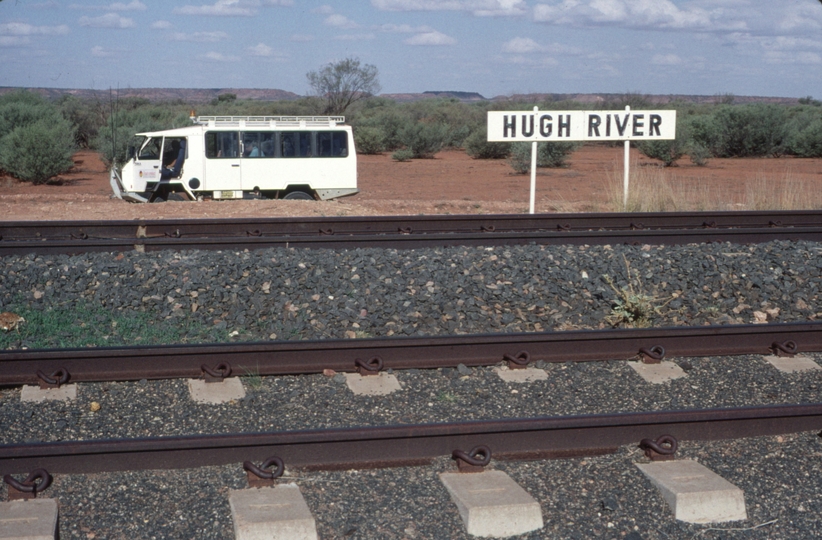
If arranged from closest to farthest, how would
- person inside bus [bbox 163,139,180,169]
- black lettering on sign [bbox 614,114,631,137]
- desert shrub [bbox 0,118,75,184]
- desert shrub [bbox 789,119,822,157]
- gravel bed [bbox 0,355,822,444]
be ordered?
gravel bed [bbox 0,355,822,444], black lettering on sign [bbox 614,114,631,137], person inside bus [bbox 163,139,180,169], desert shrub [bbox 0,118,75,184], desert shrub [bbox 789,119,822,157]

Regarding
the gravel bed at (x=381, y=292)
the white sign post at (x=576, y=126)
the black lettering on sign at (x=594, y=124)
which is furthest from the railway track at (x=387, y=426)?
the black lettering on sign at (x=594, y=124)

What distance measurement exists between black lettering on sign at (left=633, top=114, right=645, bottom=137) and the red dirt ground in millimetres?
1127

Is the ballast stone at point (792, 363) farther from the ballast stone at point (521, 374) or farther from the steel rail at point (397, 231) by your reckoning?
the steel rail at point (397, 231)

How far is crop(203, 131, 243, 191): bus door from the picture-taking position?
18.7 metres

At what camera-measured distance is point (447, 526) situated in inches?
165

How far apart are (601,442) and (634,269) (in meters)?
4.15

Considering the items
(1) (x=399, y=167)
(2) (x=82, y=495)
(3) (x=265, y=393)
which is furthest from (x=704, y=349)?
(1) (x=399, y=167)

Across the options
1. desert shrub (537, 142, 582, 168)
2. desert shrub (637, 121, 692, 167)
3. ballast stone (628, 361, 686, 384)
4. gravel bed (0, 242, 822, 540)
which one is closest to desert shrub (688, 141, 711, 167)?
desert shrub (637, 121, 692, 167)

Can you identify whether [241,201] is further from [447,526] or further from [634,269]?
[447,526]

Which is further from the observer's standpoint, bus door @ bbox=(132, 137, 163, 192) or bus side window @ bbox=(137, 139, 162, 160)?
bus side window @ bbox=(137, 139, 162, 160)

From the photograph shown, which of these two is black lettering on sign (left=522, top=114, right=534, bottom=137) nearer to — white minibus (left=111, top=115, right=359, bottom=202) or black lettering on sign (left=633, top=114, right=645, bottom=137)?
black lettering on sign (left=633, top=114, right=645, bottom=137)

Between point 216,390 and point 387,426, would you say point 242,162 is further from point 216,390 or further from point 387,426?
point 387,426

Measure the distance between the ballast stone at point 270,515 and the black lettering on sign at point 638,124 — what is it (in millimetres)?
13153

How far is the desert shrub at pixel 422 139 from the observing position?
136 feet
